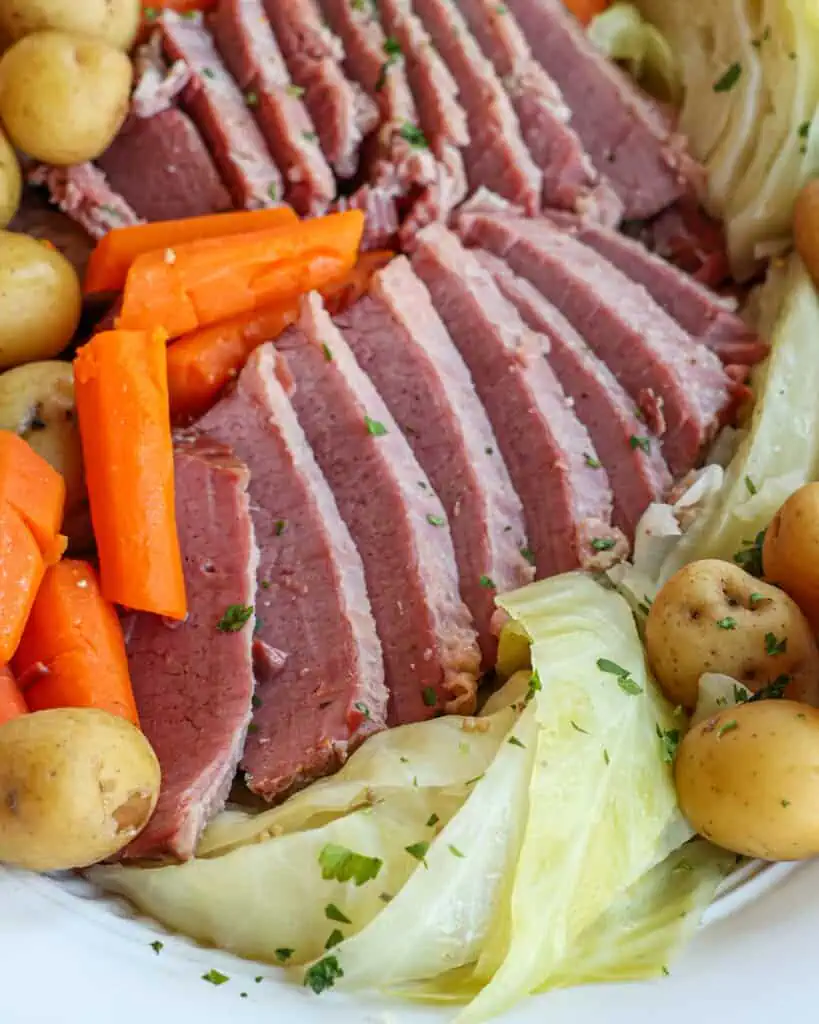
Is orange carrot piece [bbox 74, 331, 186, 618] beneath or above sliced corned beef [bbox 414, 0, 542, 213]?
beneath

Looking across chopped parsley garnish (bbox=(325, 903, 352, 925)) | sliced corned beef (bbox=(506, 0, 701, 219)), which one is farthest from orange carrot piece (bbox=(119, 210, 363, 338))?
chopped parsley garnish (bbox=(325, 903, 352, 925))

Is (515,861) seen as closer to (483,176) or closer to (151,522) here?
(151,522)

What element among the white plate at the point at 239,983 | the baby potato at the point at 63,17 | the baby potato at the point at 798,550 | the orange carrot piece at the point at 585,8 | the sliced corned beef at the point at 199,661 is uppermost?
the baby potato at the point at 63,17

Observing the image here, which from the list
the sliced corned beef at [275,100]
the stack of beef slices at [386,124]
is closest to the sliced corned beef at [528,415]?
the stack of beef slices at [386,124]

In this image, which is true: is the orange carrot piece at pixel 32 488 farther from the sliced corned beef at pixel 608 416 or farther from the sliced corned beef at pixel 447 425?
the sliced corned beef at pixel 608 416

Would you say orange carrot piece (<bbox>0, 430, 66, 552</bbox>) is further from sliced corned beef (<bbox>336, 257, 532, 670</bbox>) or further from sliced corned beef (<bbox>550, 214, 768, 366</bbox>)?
sliced corned beef (<bbox>550, 214, 768, 366</bbox>)

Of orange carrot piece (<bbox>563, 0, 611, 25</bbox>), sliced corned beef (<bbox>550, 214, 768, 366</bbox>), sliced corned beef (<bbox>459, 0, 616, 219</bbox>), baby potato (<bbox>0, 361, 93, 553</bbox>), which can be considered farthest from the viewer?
orange carrot piece (<bbox>563, 0, 611, 25</bbox>)

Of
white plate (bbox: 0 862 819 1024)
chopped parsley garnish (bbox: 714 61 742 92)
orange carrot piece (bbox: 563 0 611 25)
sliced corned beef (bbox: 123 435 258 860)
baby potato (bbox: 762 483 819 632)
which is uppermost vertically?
orange carrot piece (bbox: 563 0 611 25)
